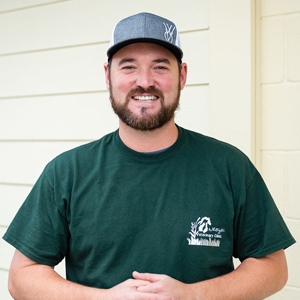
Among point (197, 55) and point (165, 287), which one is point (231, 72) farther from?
point (165, 287)

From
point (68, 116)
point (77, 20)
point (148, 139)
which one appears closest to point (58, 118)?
point (68, 116)

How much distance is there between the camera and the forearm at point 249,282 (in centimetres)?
140

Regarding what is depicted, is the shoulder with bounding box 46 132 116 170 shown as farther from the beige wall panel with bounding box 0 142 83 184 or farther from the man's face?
the beige wall panel with bounding box 0 142 83 184

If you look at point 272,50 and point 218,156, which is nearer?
point 218,156

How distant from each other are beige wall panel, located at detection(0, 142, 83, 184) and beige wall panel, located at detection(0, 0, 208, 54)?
598mm

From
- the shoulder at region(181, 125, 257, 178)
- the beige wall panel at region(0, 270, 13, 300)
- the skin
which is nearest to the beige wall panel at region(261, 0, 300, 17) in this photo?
the skin

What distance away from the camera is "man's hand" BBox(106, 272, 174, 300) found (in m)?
1.32

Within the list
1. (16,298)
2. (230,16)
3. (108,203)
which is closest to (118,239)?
(108,203)

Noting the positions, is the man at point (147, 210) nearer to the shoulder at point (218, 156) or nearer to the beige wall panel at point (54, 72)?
the shoulder at point (218, 156)

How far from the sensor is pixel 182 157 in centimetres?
157

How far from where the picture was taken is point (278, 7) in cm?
192

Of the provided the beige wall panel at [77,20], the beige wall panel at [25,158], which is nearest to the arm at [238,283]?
the beige wall panel at [77,20]

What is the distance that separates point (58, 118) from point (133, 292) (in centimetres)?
146

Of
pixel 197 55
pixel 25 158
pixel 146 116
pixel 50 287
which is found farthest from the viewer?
pixel 25 158
